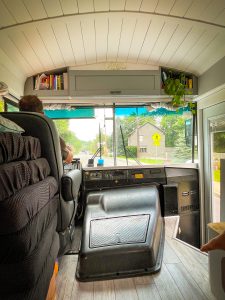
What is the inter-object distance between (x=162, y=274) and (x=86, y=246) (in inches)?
22.8

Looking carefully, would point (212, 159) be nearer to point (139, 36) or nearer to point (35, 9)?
point (139, 36)

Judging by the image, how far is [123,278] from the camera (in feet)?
5.49

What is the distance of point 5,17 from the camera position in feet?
6.24

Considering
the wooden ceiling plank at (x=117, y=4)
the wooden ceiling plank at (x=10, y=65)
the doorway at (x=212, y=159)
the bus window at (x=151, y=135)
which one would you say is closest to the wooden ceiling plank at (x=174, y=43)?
the wooden ceiling plank at (x=117, y=4)

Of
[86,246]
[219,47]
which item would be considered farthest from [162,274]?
[219,47]

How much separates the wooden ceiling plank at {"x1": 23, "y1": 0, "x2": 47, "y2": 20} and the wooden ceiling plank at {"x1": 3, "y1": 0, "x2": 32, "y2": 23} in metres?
0.03

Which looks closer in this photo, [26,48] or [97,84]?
[26,48]

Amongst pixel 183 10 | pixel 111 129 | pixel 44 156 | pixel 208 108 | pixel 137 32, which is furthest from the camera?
pixel 111 129

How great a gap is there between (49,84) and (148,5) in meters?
1.66

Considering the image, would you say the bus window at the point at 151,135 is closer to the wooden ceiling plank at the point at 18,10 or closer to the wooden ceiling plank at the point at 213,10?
the wooden ceiling plank at the point at 213,10

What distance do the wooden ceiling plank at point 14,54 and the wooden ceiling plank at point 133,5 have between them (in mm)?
1077

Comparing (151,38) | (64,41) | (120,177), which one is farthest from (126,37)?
(120,177)

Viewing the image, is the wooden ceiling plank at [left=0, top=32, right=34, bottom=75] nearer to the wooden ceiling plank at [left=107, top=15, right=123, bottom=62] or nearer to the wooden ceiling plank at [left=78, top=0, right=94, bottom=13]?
the wooden ceiling plank at [left=78, top=0, right=94, bottom=13]

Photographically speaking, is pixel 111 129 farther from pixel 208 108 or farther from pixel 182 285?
pixel 182 285
